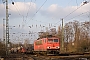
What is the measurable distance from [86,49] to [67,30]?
15.0 metres

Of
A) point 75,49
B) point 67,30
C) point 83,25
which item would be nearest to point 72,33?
point 67,30

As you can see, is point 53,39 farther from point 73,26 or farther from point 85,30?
point 73,26

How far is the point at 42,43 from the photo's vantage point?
4047 cm

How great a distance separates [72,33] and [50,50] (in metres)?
31.7

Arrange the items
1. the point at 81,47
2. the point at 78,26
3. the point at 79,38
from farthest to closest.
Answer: the point at 78,26 < the point at 79,38 < the point at 81,47

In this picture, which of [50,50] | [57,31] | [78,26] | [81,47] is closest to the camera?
[50,50]

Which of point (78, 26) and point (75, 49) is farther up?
point (78, 26)

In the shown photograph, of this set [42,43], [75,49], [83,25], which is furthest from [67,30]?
[42,43]

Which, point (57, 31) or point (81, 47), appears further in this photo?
point (57, 31)

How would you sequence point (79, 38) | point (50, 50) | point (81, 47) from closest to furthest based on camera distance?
1. point (50, 50)
2. point (81, 47)
3. point (79, 38)

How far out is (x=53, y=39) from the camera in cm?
3881

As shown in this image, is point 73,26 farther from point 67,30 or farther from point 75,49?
point 75,49

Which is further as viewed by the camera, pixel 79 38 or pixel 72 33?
pixel 72 33

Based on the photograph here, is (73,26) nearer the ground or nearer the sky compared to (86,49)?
nearer the sky
